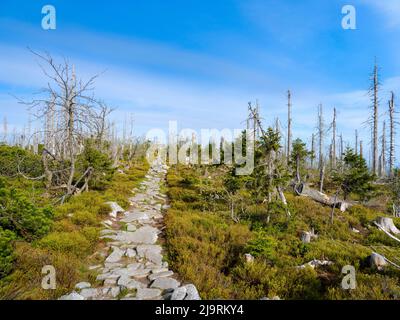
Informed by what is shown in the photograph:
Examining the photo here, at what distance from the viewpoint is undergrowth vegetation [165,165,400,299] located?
15.2ft

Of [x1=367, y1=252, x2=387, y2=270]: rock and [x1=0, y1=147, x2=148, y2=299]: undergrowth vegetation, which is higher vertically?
[x1=0, y1=147, x2=148, y2=299]: undergrowth vegetation

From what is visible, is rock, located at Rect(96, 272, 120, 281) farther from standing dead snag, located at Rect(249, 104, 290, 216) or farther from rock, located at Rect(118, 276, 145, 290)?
standing dead snag, located at Rect(249, 104, 290, 216)

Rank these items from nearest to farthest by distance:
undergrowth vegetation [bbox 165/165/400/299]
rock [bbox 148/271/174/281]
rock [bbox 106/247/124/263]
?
1. undergrowth vegetation [bbox 165/165/400/299]
2. rock [bbox 148/271/174/281]
3. rock [bbox 106/247/124/263]

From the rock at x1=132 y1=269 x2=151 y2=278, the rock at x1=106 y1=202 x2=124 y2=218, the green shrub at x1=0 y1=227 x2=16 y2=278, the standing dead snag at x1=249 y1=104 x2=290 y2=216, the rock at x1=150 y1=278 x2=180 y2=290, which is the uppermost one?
the standing dead snag at x1=249 y1=104 x2=290 y2=216

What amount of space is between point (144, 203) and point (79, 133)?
494cm

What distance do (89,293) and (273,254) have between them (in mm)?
4558

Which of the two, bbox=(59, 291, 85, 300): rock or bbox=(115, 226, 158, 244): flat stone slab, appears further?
bbox=(115, 226, 158, 244): flat stone slab

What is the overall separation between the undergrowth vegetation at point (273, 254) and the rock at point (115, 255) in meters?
1.37

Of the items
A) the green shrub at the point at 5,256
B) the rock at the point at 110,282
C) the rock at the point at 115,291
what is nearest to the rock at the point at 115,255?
the rock at the point at 110,282

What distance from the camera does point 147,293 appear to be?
13.9 ft

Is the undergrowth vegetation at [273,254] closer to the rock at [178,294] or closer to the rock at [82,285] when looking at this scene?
the rock at [178,294]

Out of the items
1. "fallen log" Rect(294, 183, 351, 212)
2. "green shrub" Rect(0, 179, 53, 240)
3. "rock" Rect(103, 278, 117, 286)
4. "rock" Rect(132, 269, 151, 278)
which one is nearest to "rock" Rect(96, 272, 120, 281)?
"rock" Rect(103, 278, 117, 286)
